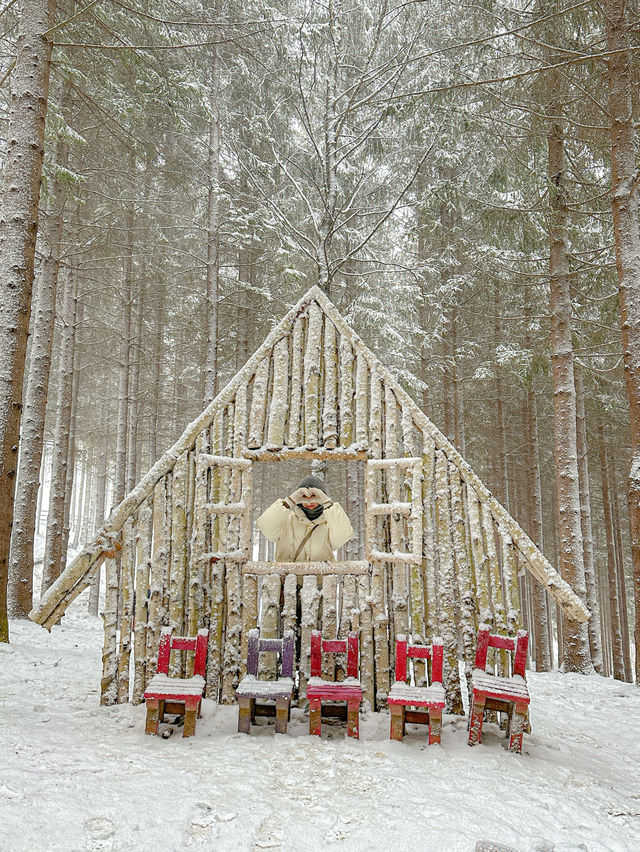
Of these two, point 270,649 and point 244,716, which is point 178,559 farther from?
point 244,716

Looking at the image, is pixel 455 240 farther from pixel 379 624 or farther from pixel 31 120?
pixel 379 624

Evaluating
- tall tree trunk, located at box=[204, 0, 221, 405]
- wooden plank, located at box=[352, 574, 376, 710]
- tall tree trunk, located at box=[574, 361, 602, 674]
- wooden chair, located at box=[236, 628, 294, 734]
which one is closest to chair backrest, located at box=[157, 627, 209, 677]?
wooden chair, located at box=[236, 628, 294, 734]

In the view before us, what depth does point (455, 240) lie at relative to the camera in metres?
13.9

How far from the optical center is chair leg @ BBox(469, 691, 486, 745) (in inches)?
172

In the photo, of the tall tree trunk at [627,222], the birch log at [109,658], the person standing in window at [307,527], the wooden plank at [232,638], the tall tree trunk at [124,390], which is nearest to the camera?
the birch log at [109,658]

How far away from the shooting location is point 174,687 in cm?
441

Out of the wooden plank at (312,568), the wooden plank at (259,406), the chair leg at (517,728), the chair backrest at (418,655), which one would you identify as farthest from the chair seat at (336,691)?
the wooden plank at (259,406)

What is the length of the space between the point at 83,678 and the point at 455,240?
12601mm

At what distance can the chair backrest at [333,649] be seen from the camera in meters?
4.65

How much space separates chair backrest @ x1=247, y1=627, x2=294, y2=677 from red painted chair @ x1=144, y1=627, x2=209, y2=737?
40 centimetres

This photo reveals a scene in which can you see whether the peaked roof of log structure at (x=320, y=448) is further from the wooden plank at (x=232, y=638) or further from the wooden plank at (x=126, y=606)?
the wooden plank at (x=232, y=638)

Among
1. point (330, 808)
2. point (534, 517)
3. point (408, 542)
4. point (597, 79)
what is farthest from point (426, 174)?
point (330, 808)

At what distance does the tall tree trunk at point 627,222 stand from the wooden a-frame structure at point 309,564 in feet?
8.84

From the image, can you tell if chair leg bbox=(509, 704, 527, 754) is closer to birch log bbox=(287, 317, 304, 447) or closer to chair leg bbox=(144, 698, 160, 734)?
chair leg bbox=(144, 698, 160, 734)
